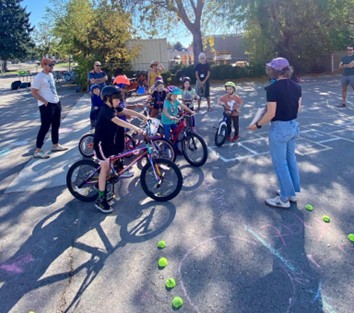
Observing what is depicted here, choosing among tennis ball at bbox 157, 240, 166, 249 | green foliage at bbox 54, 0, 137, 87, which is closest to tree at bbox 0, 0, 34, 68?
green foliage at bbox 54, 0, 137, 87

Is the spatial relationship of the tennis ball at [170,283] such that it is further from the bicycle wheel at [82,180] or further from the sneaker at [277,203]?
the bicycle wheel at [82,180]

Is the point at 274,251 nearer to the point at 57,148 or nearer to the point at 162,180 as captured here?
the point at 162,180

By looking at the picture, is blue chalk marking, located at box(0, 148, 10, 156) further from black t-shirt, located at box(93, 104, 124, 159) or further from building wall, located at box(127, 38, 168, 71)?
building wall, located at box(127, 38, 168, 71)

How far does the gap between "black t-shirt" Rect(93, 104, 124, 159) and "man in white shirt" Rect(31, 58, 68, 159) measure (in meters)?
2.45

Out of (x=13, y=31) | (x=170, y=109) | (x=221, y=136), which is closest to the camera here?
(x=170, y=109)

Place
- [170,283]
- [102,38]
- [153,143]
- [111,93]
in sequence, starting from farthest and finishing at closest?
[102,38] → [153,143] → [111,93] → [170,283]

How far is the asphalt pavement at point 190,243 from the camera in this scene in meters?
2.47

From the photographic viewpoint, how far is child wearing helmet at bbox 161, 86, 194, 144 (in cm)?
530

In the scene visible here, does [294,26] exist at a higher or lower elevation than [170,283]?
higher

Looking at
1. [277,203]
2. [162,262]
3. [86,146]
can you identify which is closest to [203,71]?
[86,146]

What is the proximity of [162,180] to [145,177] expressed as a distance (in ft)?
0.82

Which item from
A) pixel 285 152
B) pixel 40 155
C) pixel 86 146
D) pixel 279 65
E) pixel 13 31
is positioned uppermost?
pixel 13 31

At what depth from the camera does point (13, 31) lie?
43875 millimetres

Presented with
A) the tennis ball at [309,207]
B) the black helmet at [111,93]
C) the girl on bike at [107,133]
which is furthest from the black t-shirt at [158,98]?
the tennis ball at [309,207]
